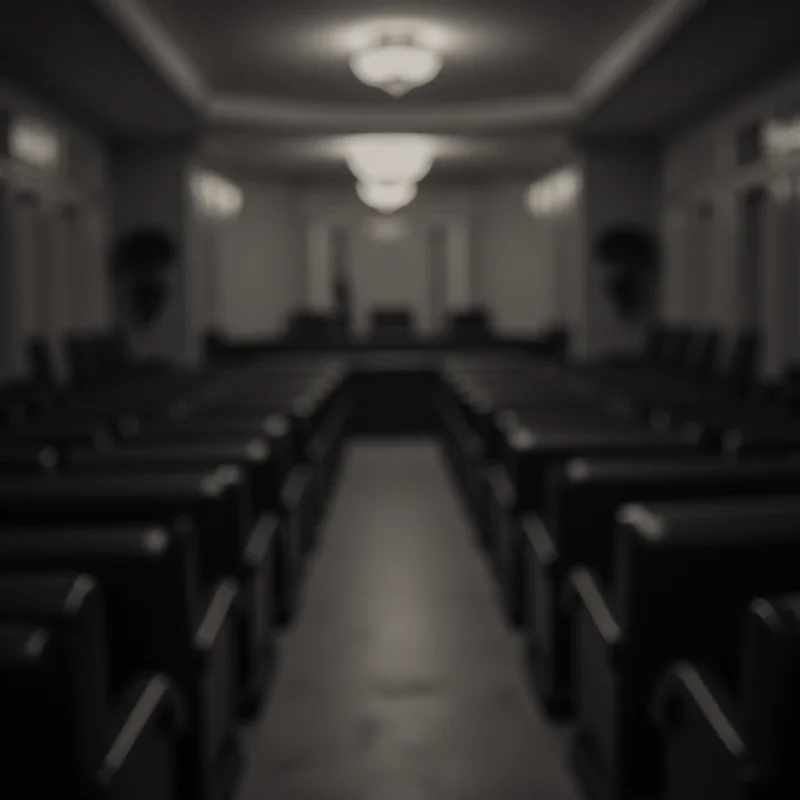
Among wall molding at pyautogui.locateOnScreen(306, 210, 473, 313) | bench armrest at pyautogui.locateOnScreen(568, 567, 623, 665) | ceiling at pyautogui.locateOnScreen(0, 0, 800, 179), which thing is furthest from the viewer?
wall molding at pyautogui.locateOnScreen(306, 210, 473, 313)

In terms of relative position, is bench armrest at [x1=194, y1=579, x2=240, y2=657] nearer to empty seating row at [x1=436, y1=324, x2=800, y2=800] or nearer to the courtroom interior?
the courtroom interior

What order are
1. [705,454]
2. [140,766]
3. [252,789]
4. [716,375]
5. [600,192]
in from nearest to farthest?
[140,766] < [252,789] < [705,454] < [716,375] < [600,192]

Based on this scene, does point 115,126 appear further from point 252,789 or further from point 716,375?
point 252,789

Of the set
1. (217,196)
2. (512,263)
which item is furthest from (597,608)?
(512,263)

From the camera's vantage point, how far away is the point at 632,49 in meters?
7.56

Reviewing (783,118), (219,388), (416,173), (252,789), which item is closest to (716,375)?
(783,118)

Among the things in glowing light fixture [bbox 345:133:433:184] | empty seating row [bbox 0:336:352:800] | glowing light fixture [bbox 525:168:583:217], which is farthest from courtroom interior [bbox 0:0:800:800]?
glowing light fixture [bbox 345:133:433:184]

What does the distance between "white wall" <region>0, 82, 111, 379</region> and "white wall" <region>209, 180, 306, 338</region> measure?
3.46m

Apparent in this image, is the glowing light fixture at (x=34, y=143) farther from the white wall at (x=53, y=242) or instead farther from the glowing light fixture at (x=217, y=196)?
the glowing light fixture at (x=217, y=196)

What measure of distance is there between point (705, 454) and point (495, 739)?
2.97ft

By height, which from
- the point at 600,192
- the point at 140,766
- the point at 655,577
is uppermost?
the point at 600,192

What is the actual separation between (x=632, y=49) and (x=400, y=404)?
374 centimetres

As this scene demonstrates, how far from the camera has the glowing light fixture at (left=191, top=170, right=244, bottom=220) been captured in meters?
12.5

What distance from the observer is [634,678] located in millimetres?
1962
